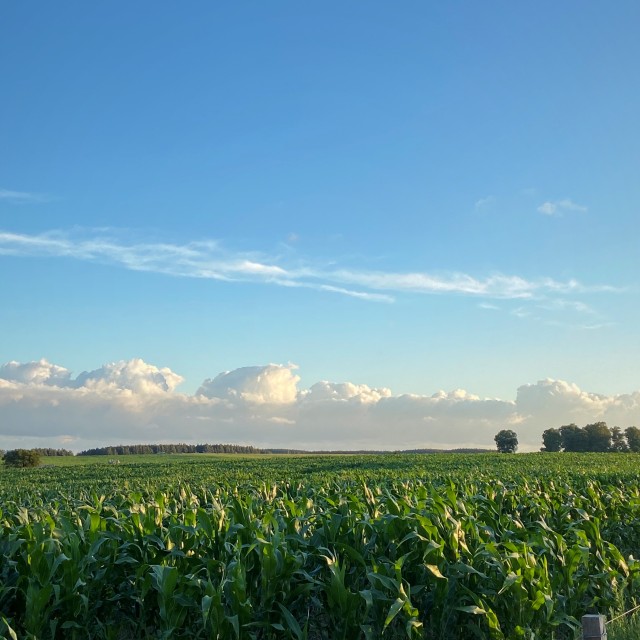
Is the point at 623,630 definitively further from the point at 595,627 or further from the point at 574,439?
the point at 574,439

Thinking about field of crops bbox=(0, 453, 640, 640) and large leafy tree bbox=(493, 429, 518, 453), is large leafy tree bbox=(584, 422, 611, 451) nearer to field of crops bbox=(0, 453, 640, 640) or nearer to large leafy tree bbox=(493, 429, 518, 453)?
large leafy tree bbox=(493, 429, 518, 453)

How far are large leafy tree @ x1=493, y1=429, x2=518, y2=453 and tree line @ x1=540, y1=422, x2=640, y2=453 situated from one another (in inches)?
226

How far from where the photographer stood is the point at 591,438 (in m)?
127

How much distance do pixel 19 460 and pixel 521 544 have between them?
10373cm

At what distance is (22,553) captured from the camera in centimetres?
823

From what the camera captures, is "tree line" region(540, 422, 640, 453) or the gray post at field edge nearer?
the gray post at field edge

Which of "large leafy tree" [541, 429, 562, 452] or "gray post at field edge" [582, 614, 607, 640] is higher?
"gray post at field edge" [582, 614, 607, 640]

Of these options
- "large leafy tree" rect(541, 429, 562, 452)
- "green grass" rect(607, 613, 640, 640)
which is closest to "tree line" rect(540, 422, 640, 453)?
"large leafy tree" rect(541, 429, 562, 452)

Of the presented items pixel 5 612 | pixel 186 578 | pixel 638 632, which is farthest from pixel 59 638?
pixel 638 632

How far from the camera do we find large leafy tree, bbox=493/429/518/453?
135 m

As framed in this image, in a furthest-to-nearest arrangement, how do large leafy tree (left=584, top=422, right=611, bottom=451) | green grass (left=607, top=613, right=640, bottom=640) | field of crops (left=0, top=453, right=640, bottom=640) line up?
large leafy tree (left=584, top=422, right=611, bottom=451), green grass (left=607, top=613, right=640, bottom=640), field of crops (left=0, top=453, right=640, bottom=640)

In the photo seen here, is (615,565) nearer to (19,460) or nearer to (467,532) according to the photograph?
(467,532)

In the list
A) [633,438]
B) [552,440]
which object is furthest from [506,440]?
[633,438]

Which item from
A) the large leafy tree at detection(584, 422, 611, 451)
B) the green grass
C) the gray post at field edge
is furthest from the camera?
the large leafy tree at detection(584, 422, 611, 451)
